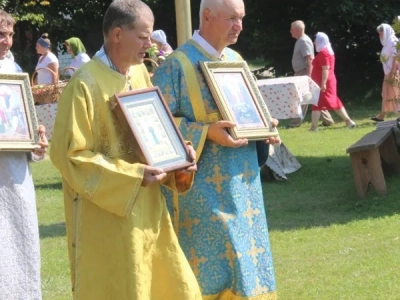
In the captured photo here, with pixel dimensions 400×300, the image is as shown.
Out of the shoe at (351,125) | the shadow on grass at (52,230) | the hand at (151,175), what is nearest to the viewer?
the hand at (151,175)

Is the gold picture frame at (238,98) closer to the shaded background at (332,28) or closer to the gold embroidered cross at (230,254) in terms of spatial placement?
the gold embroidered cross at (230,254)

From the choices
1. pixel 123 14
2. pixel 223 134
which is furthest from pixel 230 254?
pixel 123 14

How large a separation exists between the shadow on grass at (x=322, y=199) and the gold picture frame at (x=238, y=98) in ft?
12.4

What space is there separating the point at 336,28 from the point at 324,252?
1612cm

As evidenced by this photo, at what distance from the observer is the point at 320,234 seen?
8.57 metres

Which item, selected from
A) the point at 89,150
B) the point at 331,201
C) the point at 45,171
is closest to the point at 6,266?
the point at 89,150

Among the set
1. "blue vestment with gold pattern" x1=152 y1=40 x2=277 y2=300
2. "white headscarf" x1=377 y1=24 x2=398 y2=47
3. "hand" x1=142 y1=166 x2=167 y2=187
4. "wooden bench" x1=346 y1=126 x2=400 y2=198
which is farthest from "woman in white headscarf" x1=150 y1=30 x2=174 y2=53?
"hand" x1=142 y1=166 x2=167 y2=187

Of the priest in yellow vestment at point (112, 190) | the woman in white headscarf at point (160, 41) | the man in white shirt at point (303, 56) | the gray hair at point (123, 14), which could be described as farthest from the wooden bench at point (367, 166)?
the man in white shirt at point (303, 56)

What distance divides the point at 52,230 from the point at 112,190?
527 cm

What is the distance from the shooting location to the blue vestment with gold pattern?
510cm

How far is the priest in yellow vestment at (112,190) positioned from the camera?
421 cm

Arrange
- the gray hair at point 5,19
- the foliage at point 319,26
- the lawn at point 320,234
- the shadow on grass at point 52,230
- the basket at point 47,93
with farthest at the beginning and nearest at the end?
the foliage at point 319,26, the basket at point 47,93, the shadow on grass at point 52,230, the lawn at point 320,234, the gray hair at point 5,19

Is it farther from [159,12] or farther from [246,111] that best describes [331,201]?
[159,12]

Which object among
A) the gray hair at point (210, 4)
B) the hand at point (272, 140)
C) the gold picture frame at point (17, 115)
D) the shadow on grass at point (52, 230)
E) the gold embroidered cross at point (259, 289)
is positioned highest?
the gray hair at point (210, 4)
